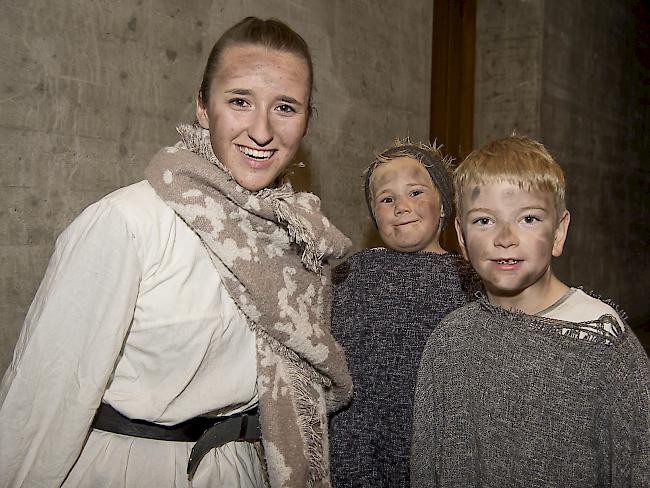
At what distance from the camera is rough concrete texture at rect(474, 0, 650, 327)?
210 inches

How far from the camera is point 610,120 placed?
694 centimetres

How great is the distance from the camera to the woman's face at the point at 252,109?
1.67 meters

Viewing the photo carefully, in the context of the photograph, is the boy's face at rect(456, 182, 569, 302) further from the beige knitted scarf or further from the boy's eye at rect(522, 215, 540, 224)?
the beige knitted scarf

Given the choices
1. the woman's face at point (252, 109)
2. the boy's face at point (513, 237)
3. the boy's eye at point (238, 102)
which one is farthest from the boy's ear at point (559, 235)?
the boy's eye at point (238, 102)

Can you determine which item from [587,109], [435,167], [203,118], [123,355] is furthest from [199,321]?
[587,109]

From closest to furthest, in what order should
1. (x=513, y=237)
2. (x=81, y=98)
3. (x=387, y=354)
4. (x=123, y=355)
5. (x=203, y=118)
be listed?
(x=123, y=355) < (x=513, y=237) < (x=203, y=118) < (x=387, y=354) < (x=81, y=98)

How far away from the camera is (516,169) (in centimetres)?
167

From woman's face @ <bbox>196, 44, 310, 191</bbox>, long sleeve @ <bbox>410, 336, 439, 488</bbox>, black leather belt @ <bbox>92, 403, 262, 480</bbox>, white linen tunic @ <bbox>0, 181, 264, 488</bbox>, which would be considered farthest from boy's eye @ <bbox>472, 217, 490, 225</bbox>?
black leather belt @ <bbox>92, 403, 262, 480</bbox>

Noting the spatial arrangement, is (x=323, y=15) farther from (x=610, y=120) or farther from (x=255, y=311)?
(x=610, y=120)

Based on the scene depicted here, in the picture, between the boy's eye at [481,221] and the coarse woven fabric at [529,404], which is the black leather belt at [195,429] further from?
the boy's eye at [481,221]

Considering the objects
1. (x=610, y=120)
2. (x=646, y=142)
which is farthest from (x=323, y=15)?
(x=646, y=142)

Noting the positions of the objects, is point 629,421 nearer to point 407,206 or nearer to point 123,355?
point 407,206

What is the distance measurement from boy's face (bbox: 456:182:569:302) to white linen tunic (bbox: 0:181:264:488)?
62 cm

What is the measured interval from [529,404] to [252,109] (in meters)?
0.97
